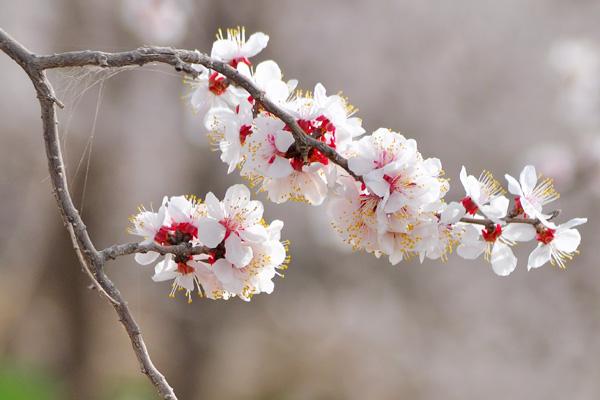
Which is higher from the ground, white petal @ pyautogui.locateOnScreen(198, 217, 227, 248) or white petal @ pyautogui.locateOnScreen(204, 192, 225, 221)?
white petal @ pyautogui.locateOnScreen(204, 192, 225, 221)

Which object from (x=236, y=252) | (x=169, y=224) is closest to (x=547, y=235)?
(x=236, y=252)

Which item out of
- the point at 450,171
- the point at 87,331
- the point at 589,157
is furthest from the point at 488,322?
the point at 87,331

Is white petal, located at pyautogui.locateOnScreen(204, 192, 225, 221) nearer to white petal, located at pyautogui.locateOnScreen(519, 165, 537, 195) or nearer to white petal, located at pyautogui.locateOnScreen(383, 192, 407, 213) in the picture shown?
white petal, located at pyautogui.locateOnScreen(383, 192, 407, 213)

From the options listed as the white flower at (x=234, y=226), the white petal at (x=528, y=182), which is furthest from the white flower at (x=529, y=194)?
the white flower at (x=234, y=226)

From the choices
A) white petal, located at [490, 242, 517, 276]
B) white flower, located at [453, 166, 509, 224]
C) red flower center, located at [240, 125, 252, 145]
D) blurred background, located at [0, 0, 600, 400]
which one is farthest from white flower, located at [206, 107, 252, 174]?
blurred background, located at [0, 0, 600, 400]

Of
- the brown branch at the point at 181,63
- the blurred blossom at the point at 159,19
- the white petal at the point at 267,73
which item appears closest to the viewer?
the brown branch at the point at 181,63

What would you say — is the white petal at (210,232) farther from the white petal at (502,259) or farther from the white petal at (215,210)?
the white petal at (502,259)
